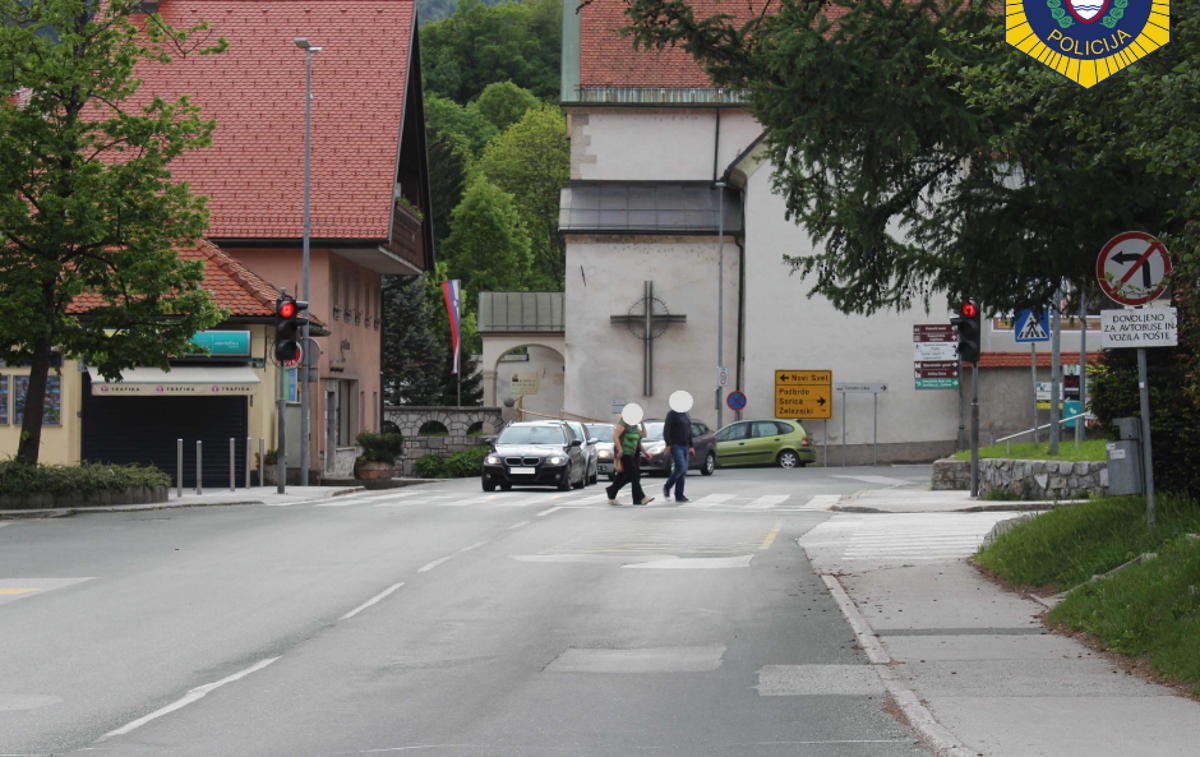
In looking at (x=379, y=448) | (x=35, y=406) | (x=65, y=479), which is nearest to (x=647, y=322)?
(x=379, y=448)

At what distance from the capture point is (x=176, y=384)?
3141cm

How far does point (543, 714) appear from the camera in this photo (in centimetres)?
755

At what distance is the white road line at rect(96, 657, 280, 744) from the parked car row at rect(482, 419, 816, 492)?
1699 centimetres

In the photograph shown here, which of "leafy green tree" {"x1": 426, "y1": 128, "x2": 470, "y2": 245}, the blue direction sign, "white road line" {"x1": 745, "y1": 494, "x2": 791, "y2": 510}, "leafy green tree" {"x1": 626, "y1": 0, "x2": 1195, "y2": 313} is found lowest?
"white road line" {"x1": 745, "y1": 494, "x2": 791, "y2": 510}

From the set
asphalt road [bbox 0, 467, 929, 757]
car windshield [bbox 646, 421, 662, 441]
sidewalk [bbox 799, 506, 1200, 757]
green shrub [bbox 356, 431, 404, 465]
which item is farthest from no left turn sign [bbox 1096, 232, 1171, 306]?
green shrub [bbox 356, 431, 404, 465]

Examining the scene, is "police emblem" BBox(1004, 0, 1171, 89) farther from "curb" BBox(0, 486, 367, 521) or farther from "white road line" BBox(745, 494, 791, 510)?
"curb" BBox(0, 486, 367, 521)

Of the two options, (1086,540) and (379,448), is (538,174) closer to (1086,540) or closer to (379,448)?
(379,448)

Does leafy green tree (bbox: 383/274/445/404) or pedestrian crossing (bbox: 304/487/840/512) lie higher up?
leafy green tree (bbox: 383/274/445/404)

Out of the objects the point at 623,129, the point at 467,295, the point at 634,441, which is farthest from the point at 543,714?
the point at 467,295

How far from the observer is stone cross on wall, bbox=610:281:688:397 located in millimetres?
51375

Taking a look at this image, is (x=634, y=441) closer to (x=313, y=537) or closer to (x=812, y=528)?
(x=812, y=528)

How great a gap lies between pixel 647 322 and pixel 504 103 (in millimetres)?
46908

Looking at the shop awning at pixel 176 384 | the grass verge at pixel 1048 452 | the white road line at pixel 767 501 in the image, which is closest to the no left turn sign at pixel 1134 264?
the grass verge at pixel 1048 452

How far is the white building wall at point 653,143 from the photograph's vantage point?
54656 mm
